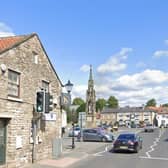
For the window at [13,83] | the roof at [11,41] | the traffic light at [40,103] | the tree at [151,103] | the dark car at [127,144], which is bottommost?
the dark car at [127,144]

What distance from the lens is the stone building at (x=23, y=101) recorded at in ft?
56.2

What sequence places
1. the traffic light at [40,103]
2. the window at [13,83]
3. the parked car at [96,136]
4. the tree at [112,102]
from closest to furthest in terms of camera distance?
the window at [13,83] → the traffic light at [40,103] → the parked car at [96,136] → the tree at [112,102]

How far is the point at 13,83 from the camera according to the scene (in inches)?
703

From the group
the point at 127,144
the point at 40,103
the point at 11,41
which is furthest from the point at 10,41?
the point at 127,144

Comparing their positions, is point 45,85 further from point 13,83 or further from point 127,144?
point 127,144

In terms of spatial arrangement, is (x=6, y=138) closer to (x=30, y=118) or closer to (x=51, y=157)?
(x=30, y=118)

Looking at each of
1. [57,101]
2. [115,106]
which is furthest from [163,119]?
[57,101]

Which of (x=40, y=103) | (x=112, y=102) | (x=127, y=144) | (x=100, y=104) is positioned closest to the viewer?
(x=40, y=103)

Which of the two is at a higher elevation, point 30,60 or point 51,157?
point 30,60

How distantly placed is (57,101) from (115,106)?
150m

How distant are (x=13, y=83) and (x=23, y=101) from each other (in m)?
1.27

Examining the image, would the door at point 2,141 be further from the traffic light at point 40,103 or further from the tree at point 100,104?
the tree at point 100,104

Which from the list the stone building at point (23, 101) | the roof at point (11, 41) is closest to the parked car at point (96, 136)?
the stone building at point (23, 101)

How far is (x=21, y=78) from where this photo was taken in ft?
60.8
